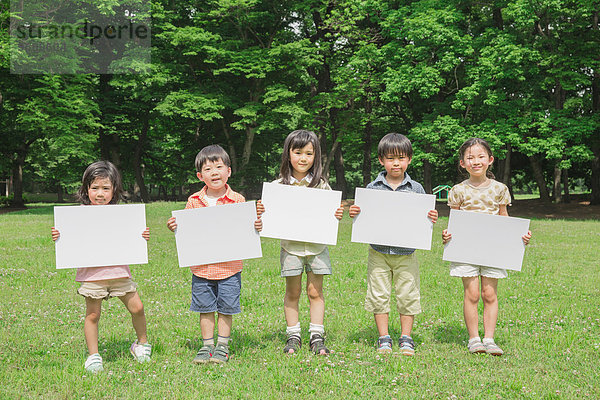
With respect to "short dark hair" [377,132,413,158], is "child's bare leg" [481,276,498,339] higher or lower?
lower

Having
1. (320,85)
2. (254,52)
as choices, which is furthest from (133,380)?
(320,85)

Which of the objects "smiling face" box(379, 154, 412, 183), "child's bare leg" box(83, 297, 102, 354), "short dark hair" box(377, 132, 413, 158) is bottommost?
"child's bare leg" box(83, 297, 102, 354)

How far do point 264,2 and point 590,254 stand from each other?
3082 cm

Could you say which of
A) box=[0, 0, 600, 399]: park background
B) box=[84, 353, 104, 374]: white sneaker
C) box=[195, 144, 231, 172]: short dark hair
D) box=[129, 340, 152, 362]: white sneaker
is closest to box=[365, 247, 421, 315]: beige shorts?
box=[0, 0, 600, 399]: park background

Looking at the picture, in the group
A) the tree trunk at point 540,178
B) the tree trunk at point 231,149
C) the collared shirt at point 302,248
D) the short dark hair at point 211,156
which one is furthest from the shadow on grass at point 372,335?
the tree trunk at point 231,149

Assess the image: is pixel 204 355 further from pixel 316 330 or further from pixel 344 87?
pixel 344 87

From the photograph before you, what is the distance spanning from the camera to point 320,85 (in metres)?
38.2

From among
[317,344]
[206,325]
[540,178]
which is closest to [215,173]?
[206,325]

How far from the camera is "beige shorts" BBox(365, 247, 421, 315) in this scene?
551 centimetres

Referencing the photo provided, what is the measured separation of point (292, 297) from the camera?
5590mm

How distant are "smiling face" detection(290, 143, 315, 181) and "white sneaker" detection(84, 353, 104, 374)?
305cm

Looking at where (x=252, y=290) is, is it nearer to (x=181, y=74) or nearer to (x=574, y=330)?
(x=574, y=330)

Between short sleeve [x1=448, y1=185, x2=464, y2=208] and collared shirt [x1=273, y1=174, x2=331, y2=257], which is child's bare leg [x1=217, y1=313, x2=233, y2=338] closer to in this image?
collared shirt [x1=273, y1=174, x2=331, y2=257]

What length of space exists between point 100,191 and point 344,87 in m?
28.1
